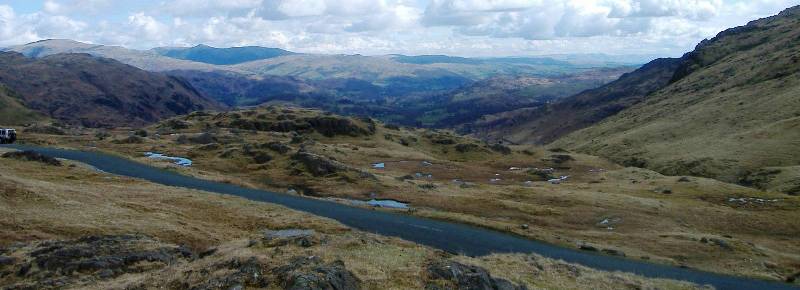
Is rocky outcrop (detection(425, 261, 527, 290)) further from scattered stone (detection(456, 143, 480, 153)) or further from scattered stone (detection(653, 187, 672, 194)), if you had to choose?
scattered stone (detection(456, 143, 480, 153))

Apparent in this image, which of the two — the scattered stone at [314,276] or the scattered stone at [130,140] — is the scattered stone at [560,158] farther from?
the scattered stone at [314,276]

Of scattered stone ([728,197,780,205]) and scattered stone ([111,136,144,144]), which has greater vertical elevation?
scattered stone ([111,136,144,144])

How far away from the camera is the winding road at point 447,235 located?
64250mm

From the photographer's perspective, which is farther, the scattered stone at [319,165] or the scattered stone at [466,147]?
the scattered stone at [466,147]

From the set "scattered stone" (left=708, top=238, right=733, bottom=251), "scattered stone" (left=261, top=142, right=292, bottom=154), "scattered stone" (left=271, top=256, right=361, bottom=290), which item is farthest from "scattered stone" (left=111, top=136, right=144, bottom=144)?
"scattered stone" (left=708, top=238, right=733, bottom=251)

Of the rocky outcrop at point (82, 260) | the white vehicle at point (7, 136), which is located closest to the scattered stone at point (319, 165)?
the rocky outcrop at point (82, 260)

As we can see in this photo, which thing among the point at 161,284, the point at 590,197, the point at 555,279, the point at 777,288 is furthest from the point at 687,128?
the point at 161,284

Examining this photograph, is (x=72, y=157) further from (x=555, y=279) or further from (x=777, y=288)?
(x=777, y=288)

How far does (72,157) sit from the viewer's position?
12219 cm

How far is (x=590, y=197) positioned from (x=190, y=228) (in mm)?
72056

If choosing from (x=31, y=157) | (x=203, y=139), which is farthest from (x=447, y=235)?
(x=203, y=139)

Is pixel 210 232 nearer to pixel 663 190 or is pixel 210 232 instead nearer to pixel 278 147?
pixel 278 147

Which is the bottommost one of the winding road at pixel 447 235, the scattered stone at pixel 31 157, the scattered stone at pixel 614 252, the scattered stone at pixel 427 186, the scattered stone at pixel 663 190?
the scattered stone at pixel 663 190

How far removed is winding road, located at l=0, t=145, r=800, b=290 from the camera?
64250mm
